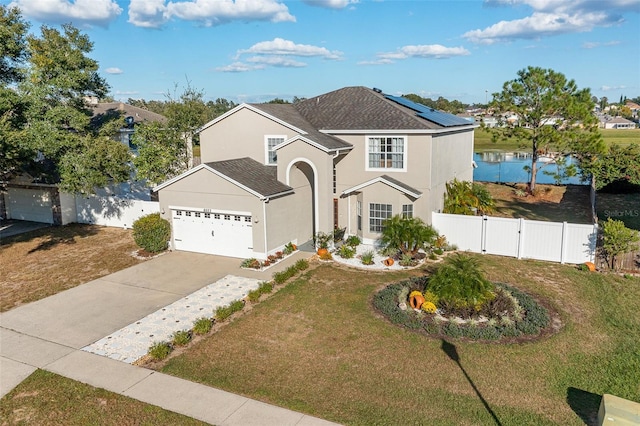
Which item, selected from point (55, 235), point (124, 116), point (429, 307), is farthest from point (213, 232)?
point (124, 116)

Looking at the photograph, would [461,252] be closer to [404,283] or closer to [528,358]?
[404,283]

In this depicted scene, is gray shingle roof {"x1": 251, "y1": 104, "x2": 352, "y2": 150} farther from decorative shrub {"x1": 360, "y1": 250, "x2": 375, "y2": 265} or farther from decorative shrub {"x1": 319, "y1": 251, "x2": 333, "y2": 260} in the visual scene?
decorative shrub {"x1": 360, "y1": 250, "x2": 375, "y2": 265}

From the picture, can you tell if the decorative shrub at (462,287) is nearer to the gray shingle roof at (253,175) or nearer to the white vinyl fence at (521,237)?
the white vinyl fence at (521,237)

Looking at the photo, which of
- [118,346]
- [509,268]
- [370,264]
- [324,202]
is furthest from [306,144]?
[118,346]

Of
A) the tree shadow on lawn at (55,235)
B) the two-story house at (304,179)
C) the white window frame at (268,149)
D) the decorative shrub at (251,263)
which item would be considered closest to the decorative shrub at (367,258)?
the two-story house at (304,179)

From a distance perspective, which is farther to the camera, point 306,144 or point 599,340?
point 306,144

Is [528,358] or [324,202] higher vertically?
[324,202]
